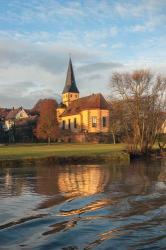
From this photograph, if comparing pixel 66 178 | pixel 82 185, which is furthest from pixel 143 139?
pixel 82 185

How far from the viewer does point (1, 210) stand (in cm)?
1456

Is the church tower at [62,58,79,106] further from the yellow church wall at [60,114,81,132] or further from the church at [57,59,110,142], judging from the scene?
the yellow church wall at [60,114,81,132]

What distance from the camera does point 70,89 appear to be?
111000mm

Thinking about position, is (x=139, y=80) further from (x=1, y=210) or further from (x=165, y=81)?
(x=1, y=210)

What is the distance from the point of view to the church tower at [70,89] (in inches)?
4345

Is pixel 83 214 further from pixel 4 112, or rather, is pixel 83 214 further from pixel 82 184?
pixel 4 112

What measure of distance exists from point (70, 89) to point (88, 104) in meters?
21.6

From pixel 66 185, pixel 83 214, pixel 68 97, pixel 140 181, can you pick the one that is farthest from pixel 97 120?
pixel 83 214

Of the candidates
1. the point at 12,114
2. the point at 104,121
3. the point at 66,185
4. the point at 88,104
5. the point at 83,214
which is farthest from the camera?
the point at 12,114

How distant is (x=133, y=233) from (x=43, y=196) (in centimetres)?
754

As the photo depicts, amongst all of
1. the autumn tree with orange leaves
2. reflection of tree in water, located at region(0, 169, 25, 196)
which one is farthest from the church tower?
reflection of tree in water, located at region(0, 169, 25, 196)

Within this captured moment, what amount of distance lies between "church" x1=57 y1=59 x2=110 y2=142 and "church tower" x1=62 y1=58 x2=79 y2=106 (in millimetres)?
9097

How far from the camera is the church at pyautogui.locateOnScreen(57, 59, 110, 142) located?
85.6 meters

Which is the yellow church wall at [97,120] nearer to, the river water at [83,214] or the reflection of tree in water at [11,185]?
the reflection of tree in water at [11,185]
